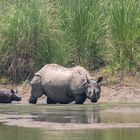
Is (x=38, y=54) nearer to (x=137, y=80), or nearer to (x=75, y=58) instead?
(x=75, y=58)

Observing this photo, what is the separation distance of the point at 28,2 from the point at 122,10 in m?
3.22

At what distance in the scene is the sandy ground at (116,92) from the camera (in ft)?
67.9

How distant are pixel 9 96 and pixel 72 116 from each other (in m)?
5.24

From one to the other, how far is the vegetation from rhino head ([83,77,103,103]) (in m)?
2.88

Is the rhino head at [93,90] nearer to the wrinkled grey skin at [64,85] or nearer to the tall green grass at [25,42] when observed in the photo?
the wrinkled grey skin at [64,85]

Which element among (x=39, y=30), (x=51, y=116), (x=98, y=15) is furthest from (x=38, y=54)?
(x=51, y=116)

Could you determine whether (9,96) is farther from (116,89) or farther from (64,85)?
(116,89)

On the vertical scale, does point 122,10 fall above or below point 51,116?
above

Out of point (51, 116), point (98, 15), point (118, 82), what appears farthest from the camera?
point (98, 15)

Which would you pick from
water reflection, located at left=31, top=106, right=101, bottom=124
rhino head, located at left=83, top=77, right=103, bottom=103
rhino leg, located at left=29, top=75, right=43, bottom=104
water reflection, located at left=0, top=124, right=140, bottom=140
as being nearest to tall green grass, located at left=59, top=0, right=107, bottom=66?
rhino leg, located at left=29, top=75, right=43, bottom=104

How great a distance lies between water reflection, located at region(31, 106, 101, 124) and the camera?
1559 cm

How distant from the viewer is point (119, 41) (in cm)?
2319

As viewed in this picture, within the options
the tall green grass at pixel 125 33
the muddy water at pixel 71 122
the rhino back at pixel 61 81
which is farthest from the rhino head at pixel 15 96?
the tall green grass at pixel 125 33

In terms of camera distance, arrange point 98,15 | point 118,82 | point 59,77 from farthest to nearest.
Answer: point 98,15 < point 118,82 < point 59,77
